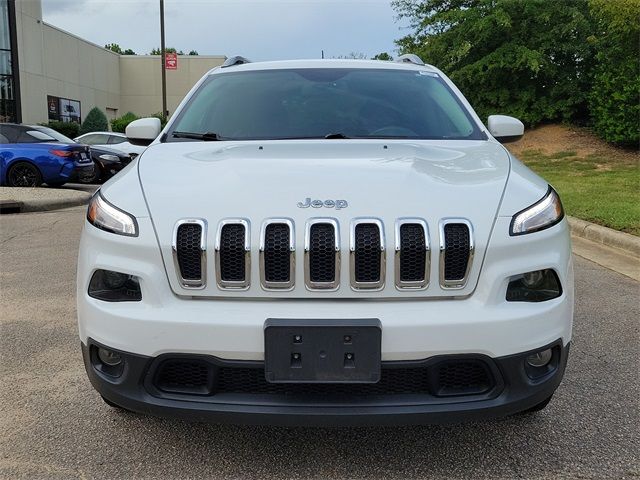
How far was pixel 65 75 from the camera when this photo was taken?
34.6 metres

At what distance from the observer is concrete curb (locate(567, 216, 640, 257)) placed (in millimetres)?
6532

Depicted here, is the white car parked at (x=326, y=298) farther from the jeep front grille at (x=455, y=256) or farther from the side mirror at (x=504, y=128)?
the side mirror at (x=504, y=128)

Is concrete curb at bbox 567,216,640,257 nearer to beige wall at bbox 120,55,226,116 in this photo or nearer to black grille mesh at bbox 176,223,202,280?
black grille mesh at bbox 176,223,202,280

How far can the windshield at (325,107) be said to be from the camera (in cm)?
332

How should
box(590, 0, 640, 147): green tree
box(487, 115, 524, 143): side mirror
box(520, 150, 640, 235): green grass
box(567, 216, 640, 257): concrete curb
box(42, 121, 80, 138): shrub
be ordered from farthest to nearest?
box(42, 121, 80, 138): shrub < box(590, 0, 640, 147): green tree < box(520, 150, 640, 235): green grass < box(567, 216, 640, 257): concrete curb < box(487, 115, 524, 143): side mirror

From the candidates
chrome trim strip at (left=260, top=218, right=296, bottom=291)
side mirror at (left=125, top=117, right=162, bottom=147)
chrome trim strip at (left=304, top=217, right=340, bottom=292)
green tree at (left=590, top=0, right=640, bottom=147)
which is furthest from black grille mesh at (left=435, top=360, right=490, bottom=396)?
green tree at (left=590, top=0, right=640, bottom=147)

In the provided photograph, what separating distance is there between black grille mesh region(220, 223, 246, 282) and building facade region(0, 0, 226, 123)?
1173 inches

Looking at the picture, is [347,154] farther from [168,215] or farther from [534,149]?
[534,149]

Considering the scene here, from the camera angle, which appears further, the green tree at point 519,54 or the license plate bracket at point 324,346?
the green tree at point 519,54

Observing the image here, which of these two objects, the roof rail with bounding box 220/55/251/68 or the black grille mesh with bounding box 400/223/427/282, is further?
the roof rail with bounding box 220/55/251/68

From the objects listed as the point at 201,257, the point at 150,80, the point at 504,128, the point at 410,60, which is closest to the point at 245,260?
the point at 201,257

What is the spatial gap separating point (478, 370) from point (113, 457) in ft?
4.93

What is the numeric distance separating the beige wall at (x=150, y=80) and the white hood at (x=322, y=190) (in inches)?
1659

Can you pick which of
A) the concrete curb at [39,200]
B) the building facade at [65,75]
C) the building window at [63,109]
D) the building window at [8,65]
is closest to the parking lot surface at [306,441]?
the concrete curb at [39,200]
